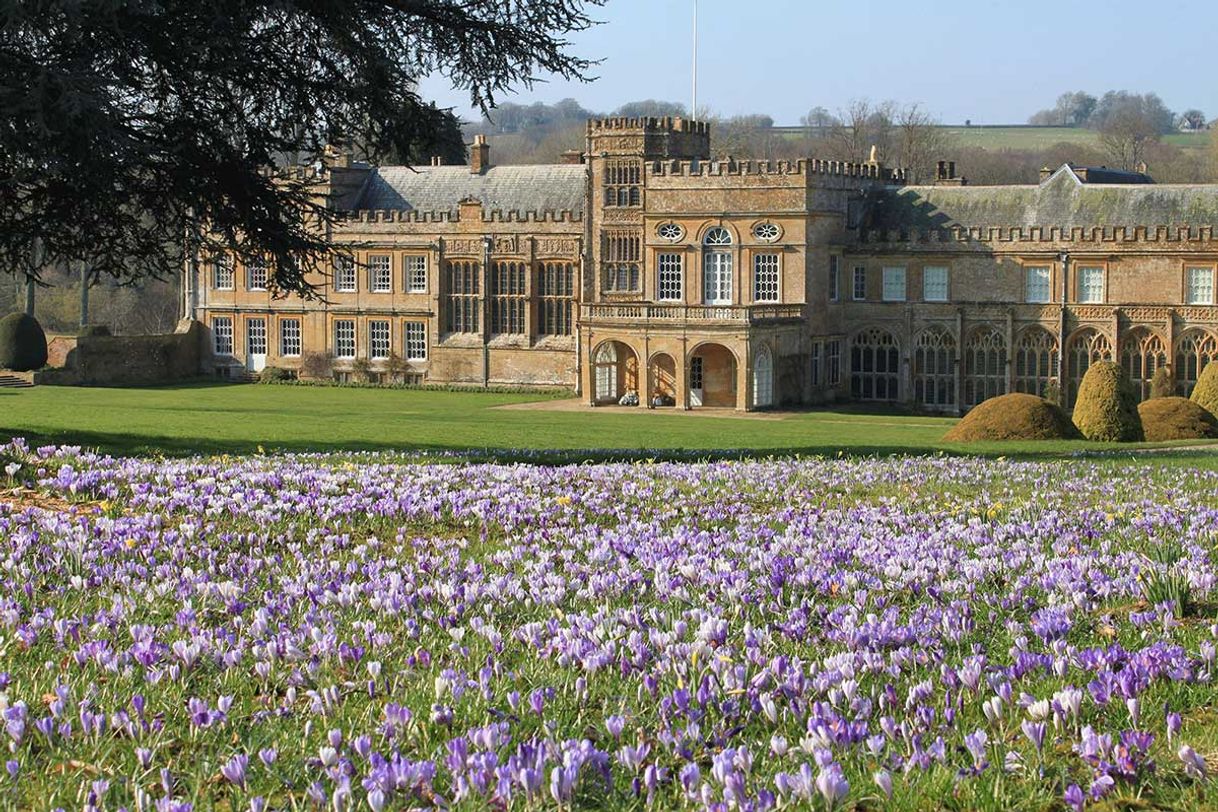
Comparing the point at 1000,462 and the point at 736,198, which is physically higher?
the point at 736,198

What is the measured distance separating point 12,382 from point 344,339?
12.7 m

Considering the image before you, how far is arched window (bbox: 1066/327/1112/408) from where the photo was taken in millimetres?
51500

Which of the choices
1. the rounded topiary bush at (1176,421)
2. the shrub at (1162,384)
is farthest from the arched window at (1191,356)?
the rounded topiary bush at (1176,421)

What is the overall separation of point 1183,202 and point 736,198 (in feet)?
46.6

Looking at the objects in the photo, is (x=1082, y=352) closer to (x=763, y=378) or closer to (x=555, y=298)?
(x=763, y=378)

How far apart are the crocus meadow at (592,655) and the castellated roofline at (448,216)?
160ft

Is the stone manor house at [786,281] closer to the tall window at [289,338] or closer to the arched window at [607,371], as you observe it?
the arched window at [607,371]

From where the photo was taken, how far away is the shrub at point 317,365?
207 feet

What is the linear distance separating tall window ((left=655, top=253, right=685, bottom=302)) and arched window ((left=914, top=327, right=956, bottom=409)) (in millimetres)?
8088

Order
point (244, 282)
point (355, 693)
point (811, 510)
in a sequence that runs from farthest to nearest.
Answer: point (244, 282), point (811, 510), point (355, 693)

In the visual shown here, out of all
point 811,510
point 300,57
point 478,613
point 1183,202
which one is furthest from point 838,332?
point 478,613

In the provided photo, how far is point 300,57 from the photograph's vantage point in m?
19.8

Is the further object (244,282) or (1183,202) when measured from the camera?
(244,282)

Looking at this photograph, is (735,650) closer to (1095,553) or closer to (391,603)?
(391,603)
